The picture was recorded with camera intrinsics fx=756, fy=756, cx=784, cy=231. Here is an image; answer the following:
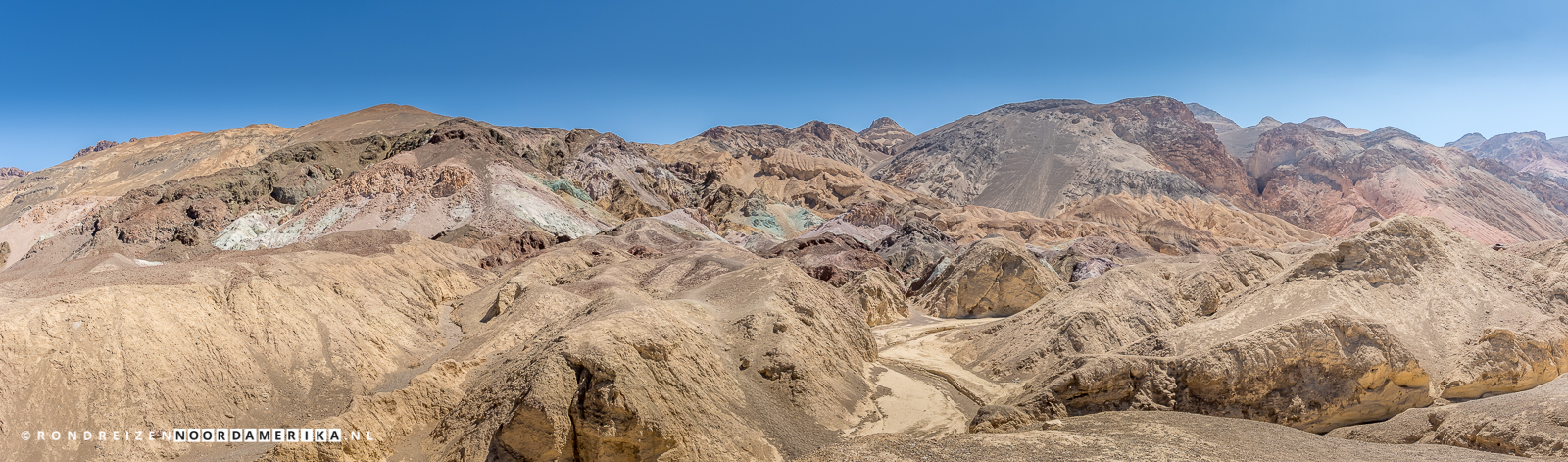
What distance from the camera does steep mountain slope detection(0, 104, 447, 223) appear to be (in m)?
77.3

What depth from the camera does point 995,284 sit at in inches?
1216

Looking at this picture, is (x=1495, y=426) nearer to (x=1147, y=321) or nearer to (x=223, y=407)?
(x=1147, y=321)

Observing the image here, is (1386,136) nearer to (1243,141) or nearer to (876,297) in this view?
(1243,141)

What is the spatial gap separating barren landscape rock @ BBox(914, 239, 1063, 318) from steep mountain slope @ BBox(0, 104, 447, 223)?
→ 241 feet

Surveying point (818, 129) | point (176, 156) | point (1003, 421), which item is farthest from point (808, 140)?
point (1003, 421)

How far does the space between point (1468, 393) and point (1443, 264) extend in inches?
150

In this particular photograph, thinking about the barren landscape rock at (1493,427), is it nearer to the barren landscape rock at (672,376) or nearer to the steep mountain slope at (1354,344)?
the steep mountain slope at (1354,344)

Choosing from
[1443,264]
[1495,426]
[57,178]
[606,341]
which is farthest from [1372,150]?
[57,178]

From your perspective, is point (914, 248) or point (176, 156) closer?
point (914, 248)

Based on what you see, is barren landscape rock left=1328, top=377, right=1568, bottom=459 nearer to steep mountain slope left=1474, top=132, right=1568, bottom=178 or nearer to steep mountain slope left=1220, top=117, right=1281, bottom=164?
steep mountain slope left=1220, top=117, right=1281, bottom=164

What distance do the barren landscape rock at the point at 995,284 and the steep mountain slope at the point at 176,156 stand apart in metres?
73.6

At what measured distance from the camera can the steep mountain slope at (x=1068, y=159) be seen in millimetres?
99606

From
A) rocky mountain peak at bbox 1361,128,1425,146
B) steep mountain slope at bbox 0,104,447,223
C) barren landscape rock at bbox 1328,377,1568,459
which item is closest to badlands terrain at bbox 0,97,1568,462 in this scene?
barren landscape rock at bbox 1328,377,1568,459

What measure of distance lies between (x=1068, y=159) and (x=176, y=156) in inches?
4468
